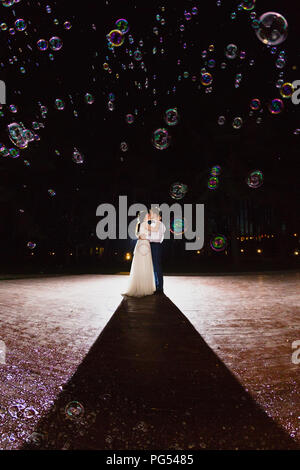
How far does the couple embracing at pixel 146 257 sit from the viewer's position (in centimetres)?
857

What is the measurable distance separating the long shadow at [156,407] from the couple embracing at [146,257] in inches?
169

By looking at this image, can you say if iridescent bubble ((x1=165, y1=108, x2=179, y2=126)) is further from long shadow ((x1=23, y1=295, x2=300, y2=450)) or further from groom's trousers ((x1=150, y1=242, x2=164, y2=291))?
long shadow ((x1=23, y1=295, x2=300, y2=450))

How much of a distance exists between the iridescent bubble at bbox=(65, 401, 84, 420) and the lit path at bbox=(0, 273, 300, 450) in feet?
0.13

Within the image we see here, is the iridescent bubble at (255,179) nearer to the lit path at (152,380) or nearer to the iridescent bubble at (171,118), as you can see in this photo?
the iridescent bubble at (171,118)

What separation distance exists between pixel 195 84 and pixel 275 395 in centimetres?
2133

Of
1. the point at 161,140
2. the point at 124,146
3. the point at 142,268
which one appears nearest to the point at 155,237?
the point at 142,268

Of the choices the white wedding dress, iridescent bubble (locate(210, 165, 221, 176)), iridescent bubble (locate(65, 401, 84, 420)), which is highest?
iridescent bubble (locate(210, 165, 221, 176))

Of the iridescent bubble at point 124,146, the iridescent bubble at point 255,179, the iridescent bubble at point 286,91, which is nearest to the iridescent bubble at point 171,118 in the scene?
the iridescent bubble at point 286,91

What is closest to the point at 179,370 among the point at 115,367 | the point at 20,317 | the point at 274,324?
the point at 115,367

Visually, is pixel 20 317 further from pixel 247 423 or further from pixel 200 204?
pixel 200 204

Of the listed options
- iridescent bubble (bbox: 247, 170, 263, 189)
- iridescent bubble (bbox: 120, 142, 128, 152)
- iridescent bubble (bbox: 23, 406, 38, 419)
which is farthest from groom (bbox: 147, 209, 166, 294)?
iridescent bubble (bbox: 120, 142, 128, 152)

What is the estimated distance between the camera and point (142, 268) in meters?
8.50

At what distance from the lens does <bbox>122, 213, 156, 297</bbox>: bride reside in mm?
8547

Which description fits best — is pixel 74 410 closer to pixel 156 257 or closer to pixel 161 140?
pixel 156 257
